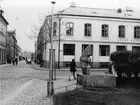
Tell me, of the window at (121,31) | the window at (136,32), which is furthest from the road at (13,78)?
the window at (136,32)

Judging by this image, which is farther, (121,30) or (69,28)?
(121,30)

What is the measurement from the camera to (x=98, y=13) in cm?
4278

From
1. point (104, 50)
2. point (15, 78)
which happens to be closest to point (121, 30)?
point (104, 50)

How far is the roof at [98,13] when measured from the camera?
133 ft

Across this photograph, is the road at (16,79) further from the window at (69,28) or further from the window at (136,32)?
the window at (136,32)

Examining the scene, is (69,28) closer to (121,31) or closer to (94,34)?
(94,34)

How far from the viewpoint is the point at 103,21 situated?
4109cm

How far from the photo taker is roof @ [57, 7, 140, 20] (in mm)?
40656

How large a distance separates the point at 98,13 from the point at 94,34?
442 centimetres

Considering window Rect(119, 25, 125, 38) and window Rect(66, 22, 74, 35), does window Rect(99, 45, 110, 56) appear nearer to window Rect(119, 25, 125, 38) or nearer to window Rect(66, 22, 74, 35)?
window Rect(119, 25, 125, 38)


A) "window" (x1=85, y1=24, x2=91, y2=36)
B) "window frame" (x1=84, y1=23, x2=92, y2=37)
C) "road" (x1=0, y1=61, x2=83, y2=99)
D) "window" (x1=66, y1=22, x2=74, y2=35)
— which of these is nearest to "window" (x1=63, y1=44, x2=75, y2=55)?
"window" (x1=66, y1=22, x2=74, y2=35)

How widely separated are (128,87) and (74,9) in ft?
103

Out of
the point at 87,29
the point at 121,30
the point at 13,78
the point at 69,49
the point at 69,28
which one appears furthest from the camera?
the point at 121,30

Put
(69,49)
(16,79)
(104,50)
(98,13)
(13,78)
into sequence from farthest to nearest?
(98,13), (104,50), (69,49), (13,78), (16,79)
